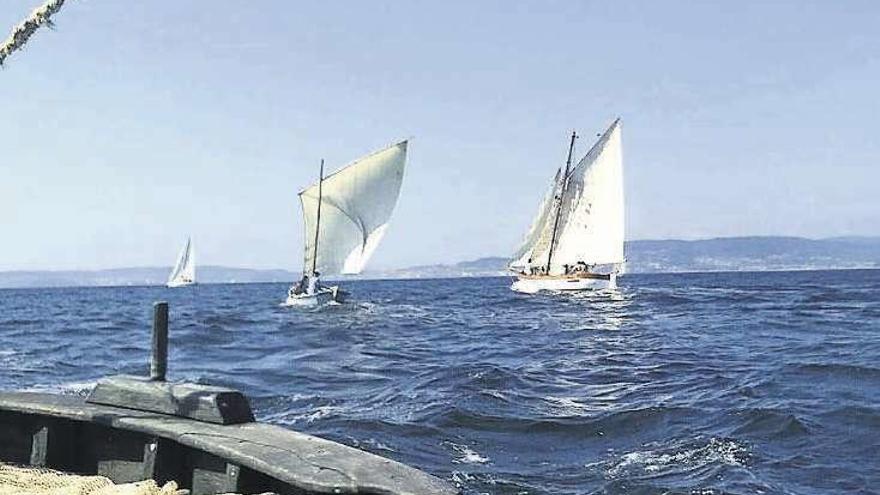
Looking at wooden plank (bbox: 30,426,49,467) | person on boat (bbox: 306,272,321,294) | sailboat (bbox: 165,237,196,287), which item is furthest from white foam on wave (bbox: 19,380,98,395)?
sailboat (bbox: 165,237,196,287)

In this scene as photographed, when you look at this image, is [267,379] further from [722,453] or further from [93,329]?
[93,329]

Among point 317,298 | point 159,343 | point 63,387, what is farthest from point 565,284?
point 159,343

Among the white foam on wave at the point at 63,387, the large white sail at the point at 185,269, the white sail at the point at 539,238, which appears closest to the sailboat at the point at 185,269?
the large white sail at the point at 185,269

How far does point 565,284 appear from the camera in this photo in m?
94.9

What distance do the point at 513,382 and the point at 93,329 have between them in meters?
33.3

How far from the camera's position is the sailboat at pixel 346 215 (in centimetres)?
7650

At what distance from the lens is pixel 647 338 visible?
33156 millimetres

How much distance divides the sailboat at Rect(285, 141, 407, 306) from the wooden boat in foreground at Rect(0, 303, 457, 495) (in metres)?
68.1

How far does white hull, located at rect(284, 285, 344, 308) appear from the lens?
77500 mm

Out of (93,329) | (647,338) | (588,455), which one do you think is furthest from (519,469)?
(93,329)

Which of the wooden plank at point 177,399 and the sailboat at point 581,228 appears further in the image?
the sailboat at point 581,228

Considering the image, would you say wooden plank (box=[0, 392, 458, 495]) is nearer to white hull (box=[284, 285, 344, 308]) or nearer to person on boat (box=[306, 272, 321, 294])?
white hull (box=[284, 285, 344, 308])

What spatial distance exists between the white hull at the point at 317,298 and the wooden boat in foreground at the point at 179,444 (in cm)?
6962

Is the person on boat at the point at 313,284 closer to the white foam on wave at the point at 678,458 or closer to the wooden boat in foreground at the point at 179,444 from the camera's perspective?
the white foam on wave at the point at 678,458
